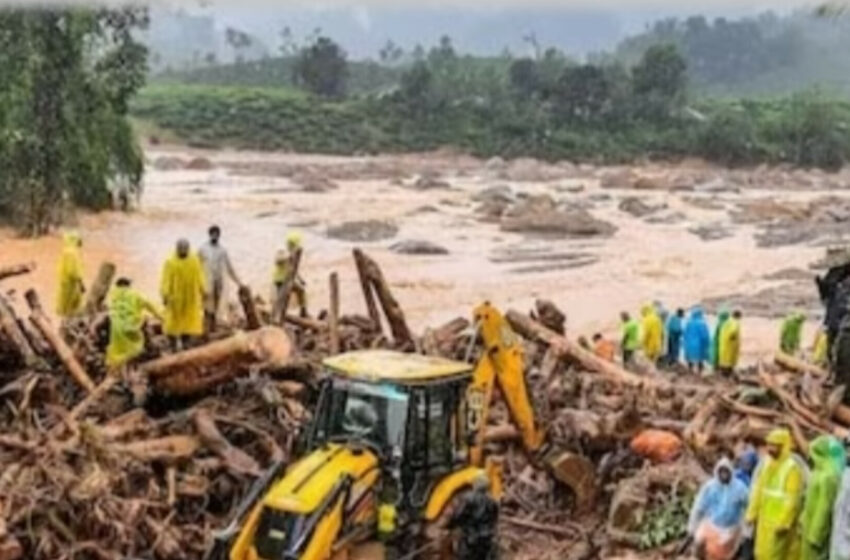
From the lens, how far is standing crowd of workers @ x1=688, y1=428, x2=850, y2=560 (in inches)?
421

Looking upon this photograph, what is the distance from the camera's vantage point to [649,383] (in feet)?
54.4

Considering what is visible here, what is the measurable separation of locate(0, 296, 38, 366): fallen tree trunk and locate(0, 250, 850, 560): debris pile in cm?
2

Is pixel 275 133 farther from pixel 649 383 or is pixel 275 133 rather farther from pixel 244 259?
pixel 649 383

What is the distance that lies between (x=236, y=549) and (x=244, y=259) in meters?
33.1

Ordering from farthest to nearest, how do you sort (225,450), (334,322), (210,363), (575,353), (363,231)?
1. (363,231)
2. (575,353)
3. (334,322)
4. (210,363)
5. (225,450)

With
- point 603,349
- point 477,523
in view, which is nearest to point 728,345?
point 603,349

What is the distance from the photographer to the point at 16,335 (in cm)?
1444

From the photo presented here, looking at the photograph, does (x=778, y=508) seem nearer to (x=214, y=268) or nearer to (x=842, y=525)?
(x=842, y=525)

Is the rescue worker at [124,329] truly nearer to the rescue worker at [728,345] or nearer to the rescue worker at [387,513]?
the rescue worker at [387,513]

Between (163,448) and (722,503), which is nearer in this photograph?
(722,503)

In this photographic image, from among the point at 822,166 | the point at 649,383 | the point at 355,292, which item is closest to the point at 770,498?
the point at 649,383

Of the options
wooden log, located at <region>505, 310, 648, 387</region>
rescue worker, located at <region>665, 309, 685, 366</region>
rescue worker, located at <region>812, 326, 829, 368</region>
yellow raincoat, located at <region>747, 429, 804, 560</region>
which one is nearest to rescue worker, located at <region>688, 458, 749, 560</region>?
yellow raincoat, located at <region>747, 429, 804, 560</region>

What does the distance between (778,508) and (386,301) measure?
651cm

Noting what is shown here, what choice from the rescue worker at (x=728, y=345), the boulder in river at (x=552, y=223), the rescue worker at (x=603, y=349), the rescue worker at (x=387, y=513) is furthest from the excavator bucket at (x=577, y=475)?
the boulder in river at (x=552, y=223)
